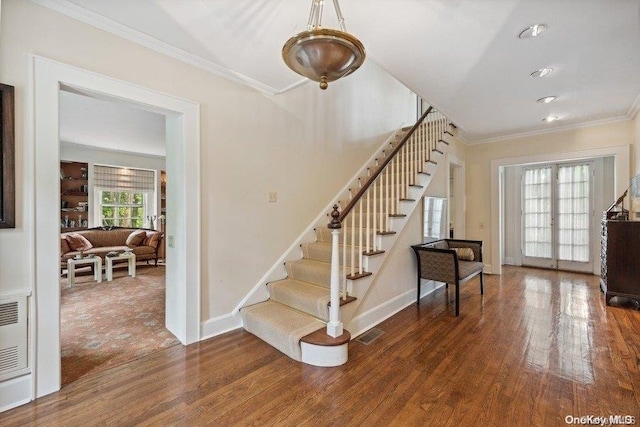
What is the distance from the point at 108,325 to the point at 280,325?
195 cm

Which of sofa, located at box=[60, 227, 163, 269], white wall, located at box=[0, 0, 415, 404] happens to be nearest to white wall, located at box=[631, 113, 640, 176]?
white wall, located at box=[0, 0, 415, 404]

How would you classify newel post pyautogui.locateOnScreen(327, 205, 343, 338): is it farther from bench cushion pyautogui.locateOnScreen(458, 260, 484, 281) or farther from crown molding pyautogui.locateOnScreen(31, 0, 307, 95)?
A: bench cushion pyautogui.locateOnScreen(458, 260, 484, 281)

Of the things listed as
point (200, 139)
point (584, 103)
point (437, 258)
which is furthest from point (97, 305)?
point (584, 103)

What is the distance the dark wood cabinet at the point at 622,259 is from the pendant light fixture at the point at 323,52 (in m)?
4.25

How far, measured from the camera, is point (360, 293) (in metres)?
2.89

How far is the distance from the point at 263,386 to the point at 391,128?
478cm

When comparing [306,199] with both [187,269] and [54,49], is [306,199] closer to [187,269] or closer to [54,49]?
[187,269]

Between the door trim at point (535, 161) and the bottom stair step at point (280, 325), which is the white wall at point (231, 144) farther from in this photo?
the door trim at point (535, 161)

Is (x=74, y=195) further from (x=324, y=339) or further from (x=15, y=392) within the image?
(x=324, y=339)

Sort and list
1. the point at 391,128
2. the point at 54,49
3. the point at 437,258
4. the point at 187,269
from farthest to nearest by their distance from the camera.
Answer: the point at 391,128
the point at 437,258
the point at 187,269
the point at 54,49

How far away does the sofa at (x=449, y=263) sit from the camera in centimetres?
341

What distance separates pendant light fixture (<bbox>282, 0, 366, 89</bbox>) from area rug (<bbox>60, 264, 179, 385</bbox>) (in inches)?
103

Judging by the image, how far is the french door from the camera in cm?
564
